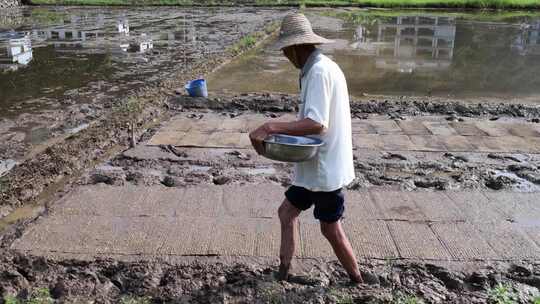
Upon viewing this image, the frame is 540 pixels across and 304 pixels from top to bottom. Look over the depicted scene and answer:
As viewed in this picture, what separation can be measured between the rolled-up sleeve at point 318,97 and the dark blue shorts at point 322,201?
476 millimetres

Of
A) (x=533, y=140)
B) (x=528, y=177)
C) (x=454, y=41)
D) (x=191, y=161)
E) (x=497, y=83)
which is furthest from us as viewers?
(x=454, y=41)

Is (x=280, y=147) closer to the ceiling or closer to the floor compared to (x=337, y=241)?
closer to the ceiling

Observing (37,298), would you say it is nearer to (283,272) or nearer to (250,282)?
(250,282)

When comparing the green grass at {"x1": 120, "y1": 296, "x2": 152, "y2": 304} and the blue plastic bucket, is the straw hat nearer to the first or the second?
the green grass at {"x1": 120, "y1": 296, "x2": 152, "y2": 304}

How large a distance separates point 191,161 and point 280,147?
3138 millimetres

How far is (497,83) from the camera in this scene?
1005cm

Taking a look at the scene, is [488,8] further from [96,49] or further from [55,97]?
[55,97]

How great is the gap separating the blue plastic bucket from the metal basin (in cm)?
560

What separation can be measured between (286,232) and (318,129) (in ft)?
2.65

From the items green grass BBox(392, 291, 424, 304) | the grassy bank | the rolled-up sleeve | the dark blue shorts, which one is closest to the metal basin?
the rolled-up sleeve

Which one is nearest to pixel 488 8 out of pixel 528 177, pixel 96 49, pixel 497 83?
pixel 497 83

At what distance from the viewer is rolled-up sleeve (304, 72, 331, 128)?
7.98 feet

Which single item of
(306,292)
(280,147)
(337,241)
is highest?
(280,147)

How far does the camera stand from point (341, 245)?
2879 millimetres
